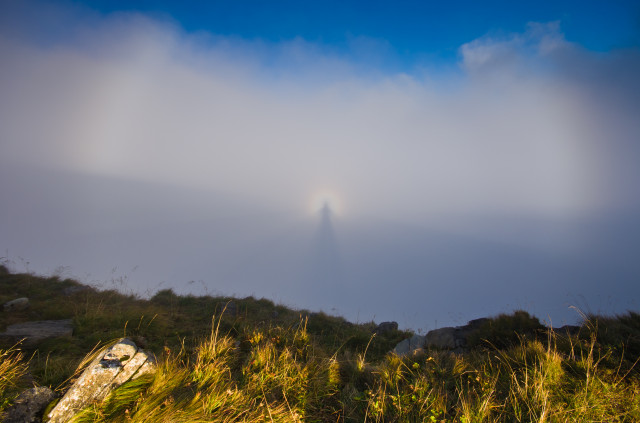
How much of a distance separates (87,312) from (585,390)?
32.7 ft

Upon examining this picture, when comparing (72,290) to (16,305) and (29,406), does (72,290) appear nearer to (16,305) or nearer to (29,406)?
(16,305)

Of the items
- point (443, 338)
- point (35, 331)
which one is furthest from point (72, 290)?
point (443, 338)

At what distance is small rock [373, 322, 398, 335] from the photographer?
10384 millimetres

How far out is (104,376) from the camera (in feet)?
9.65

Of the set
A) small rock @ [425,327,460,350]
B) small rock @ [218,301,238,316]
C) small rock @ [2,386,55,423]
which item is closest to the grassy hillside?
small rock @ [2,386,55,423]

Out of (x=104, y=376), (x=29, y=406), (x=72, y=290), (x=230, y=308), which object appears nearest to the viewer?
(x=29, y=406)

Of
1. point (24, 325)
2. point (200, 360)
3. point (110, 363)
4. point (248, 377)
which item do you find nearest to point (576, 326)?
point (248, 377)

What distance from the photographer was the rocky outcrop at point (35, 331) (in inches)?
219

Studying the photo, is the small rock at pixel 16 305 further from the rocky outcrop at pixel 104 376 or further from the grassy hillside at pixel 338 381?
the rocky outcrop at pixel 104 376

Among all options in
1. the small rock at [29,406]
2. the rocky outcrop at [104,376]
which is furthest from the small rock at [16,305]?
the small rock at [29,406]

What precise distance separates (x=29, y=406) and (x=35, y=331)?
485 cm

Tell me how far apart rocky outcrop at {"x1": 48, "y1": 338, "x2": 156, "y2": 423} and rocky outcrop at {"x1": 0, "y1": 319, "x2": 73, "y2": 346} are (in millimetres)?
3948

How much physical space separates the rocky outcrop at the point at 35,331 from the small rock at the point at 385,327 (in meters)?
8.91

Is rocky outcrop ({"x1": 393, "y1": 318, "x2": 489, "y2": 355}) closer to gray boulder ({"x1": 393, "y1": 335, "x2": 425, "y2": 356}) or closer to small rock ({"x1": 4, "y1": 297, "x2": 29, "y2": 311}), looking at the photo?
gray boulder ({"x1": 393, "y1": 335, "x2": 425, "y2": 356})
